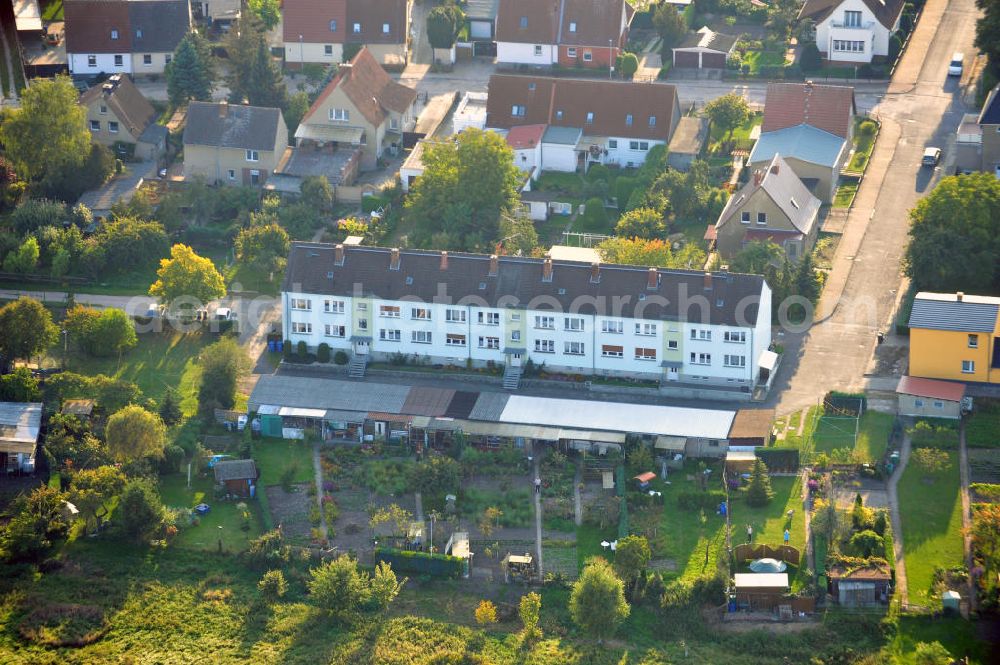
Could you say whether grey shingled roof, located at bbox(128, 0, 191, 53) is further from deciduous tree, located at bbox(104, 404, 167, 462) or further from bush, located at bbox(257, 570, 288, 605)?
bush, located at bbox(257, 570, 288, 605)

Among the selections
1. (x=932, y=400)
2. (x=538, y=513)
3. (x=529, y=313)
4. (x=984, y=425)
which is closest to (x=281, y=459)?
(x=538, y=513)

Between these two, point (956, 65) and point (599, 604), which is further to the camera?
point (956, 65)

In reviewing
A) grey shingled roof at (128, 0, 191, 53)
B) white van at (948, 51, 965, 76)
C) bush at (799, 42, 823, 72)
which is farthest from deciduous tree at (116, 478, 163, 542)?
white van at (948, 51, 965, 76)

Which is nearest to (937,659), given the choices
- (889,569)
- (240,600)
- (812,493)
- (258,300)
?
(889,569)

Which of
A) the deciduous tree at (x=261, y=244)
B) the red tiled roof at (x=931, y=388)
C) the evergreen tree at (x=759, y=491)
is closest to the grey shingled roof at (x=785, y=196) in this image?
the red tiled roof at (x=931, y=388)

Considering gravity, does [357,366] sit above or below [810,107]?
below

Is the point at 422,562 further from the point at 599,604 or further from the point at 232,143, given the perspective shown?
the point at 232,143
